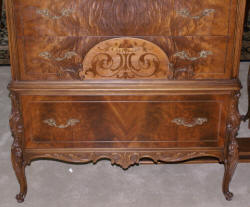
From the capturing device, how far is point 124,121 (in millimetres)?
2141

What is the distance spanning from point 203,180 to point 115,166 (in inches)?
22.9

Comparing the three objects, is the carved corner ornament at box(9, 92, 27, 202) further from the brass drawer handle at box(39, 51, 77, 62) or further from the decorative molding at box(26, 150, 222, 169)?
the brass drawer handle at box(39, 51, 77, 62)

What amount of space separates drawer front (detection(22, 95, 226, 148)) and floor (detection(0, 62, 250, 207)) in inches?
14.8

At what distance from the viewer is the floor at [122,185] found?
235 centimetres

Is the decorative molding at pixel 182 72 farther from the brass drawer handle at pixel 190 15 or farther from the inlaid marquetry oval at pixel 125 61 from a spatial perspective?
the brass drawer handle at pixel 190 15

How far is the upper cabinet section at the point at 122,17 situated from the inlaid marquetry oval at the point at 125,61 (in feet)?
0.18

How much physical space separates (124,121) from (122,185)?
0.55 m

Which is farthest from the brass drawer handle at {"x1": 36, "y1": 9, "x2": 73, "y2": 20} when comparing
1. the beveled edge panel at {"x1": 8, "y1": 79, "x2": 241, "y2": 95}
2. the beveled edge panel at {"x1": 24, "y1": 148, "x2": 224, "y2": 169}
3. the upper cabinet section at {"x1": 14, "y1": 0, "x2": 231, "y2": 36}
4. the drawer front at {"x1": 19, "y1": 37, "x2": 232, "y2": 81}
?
the beveled edge panel at {"x1": 24, "y1": 148, "x2": 224, "y2": 169}

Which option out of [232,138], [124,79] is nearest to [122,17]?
[124,79]

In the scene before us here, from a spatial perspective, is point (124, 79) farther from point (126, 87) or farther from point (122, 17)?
point (122, 17)

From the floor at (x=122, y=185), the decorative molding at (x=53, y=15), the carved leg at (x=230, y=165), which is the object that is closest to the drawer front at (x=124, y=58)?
the decorative molding at (x=53, y=15)

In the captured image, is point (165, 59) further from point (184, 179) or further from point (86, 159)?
point (184, 179)

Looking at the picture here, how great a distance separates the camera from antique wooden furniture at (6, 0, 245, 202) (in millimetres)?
1907

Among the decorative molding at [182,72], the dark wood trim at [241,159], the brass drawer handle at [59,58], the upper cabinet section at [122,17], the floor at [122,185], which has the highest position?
the upper cabinet section at [122,17]
